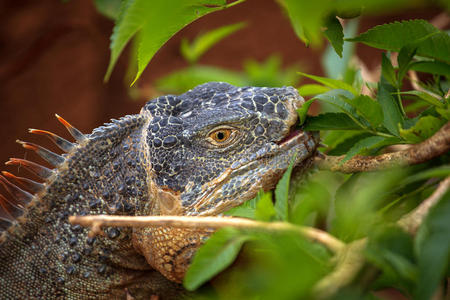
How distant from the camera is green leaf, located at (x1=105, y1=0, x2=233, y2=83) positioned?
3.54ft

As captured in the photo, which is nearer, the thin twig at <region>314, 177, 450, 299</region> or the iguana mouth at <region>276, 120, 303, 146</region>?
the thin twig at <region>314, 177, 450, 299</region>

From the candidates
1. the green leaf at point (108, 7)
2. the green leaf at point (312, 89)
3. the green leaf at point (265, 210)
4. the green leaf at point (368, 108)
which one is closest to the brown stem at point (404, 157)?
the green leaf at point (368, 108)

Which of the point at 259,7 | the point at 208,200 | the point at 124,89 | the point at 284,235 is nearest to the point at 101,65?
the point at 124,89

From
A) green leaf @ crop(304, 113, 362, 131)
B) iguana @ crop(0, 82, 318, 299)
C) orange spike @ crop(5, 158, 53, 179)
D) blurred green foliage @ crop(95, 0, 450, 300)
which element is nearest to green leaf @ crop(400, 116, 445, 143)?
blurred green foliage @ crop(95, 0, 450, 300)

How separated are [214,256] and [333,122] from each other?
982mm

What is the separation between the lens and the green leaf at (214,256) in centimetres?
132

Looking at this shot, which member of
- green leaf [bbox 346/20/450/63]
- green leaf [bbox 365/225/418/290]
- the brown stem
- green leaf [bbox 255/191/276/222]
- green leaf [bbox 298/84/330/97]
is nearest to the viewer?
green leaf [bbox 365/225/418/290]

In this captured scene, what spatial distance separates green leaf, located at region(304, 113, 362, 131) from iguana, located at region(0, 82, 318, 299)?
0.47ft

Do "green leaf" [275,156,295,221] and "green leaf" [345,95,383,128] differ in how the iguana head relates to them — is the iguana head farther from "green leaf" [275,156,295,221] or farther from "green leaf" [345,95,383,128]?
"green leaf" [275,156,295,221]

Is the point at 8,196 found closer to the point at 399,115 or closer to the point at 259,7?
the point at 399,115

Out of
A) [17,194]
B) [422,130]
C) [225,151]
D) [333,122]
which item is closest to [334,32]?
[333,122]

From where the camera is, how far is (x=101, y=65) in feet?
25.7

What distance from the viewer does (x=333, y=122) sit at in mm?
2057

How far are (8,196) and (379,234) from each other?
2.02 metres
